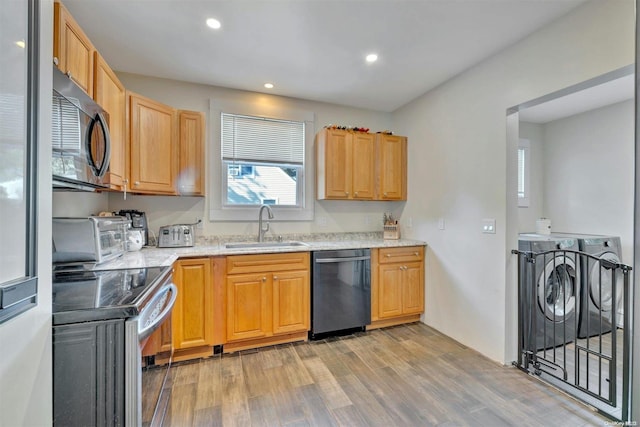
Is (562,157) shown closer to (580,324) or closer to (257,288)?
(580,324)

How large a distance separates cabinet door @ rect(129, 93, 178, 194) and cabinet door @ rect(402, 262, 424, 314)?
101 inches

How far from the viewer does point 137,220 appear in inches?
98.3

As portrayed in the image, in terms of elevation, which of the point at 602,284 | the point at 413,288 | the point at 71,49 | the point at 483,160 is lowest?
the point at 413,288

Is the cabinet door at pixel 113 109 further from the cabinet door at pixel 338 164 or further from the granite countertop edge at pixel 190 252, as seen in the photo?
the cabinet door at pixel 338 164

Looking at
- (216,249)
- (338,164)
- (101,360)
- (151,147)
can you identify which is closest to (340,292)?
(216,249)

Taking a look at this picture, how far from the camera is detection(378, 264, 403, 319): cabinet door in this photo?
9.51ft

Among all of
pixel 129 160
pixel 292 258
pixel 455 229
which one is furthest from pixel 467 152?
pixel 129 160

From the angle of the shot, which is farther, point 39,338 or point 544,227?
point 544,227

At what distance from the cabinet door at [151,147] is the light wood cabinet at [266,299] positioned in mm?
939

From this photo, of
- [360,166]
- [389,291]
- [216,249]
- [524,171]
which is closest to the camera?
[216,249]

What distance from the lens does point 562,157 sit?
11.7ft

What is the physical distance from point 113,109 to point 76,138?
0.84m

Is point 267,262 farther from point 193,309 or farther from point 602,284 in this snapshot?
point 602,284

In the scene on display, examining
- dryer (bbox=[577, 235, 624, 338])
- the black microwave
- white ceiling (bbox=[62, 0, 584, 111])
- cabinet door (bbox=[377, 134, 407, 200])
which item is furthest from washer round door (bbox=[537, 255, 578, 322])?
the black microwave
